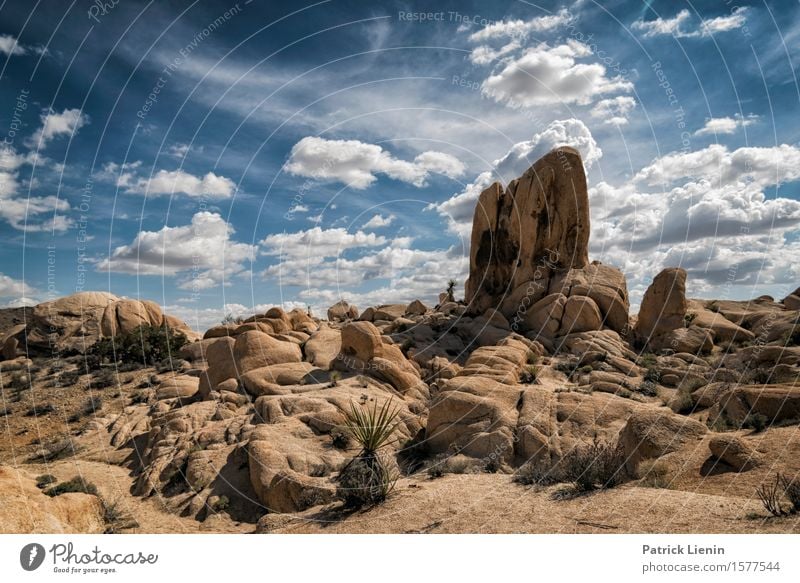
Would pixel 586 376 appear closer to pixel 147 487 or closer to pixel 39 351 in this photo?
pixel 147 487

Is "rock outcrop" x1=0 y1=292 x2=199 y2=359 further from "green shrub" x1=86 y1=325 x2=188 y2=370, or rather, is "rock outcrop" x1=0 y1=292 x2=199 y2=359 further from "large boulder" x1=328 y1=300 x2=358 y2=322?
"large boulder" x1=328 y1=300 x2=358 y2=322

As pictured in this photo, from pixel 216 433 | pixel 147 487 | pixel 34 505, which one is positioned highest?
pixel 34 505

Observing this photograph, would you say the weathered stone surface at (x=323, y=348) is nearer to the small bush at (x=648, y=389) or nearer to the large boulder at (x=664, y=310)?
the small bush at (x=648, y=389)

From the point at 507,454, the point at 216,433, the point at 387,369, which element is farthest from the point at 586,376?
the point at 216,433

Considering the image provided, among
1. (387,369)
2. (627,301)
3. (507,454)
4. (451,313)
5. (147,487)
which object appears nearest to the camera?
(507,454)

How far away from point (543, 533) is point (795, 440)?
7.76 meters

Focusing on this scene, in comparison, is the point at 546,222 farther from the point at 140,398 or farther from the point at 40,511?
the point at 40,511

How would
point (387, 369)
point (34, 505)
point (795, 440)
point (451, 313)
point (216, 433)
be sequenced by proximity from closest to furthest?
point (34, 505), point (795, 440), point (216, 433), point (387, 369), point (451, 313)

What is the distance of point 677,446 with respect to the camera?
498 inches

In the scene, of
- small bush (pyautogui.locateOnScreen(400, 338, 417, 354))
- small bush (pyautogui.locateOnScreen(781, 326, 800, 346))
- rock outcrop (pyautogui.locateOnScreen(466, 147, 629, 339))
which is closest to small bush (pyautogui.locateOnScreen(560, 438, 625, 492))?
small bush (pyautogui.locateOnScreen(781, 326, 800, 346))

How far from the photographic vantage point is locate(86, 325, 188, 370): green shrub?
135 feet

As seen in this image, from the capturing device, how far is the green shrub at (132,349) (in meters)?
41.1

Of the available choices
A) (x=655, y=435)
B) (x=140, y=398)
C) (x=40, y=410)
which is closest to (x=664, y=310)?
(x=655, y=435)

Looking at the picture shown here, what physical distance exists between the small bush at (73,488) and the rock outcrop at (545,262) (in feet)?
103
